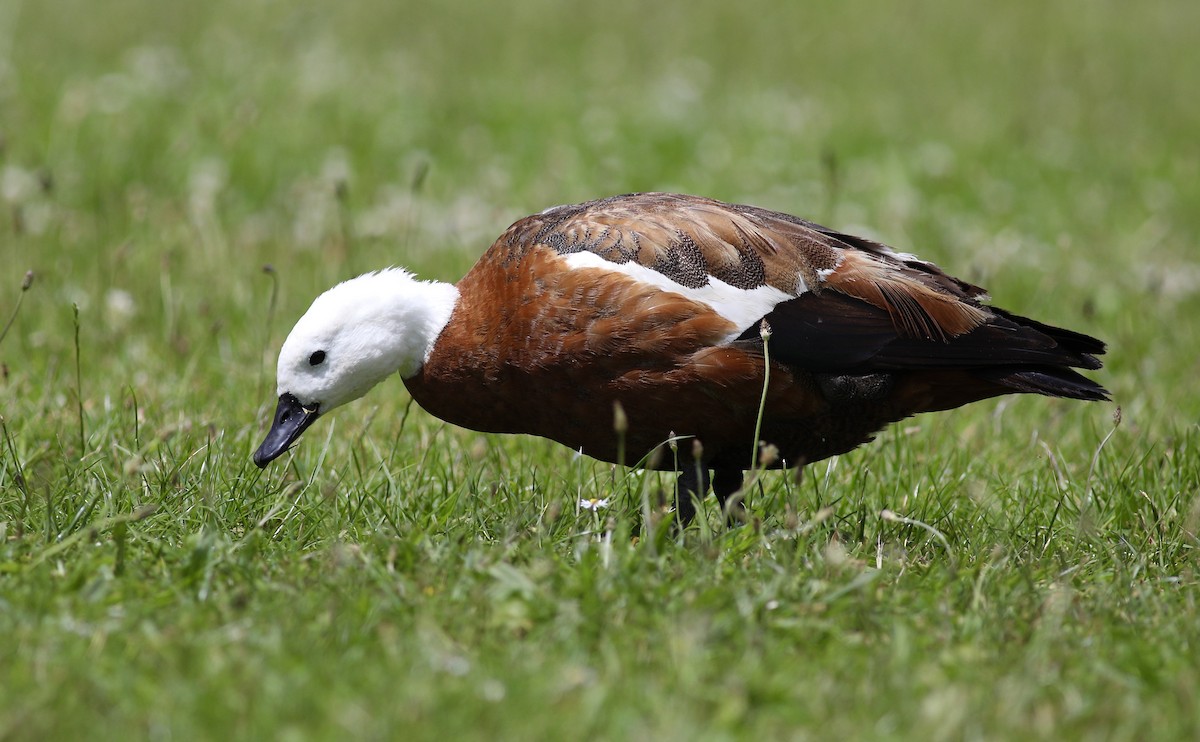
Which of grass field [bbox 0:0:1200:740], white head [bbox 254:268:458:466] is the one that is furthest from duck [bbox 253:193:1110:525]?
grass field [bbox 0:0:1200:740]

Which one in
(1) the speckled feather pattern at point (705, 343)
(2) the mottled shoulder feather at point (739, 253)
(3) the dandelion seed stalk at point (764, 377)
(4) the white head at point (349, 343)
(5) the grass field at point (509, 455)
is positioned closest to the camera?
(5) the grass field at point (509, 455)

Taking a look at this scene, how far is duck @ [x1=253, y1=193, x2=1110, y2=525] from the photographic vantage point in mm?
4086

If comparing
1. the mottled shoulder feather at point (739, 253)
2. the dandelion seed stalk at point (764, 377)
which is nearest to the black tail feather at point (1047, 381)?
the mottled shoulder feather at point (739, 253)

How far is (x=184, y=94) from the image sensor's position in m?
8.65

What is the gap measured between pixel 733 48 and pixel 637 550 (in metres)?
9.72

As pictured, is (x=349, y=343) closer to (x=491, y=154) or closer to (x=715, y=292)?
(x=715, y=292)

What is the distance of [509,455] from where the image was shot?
15.9 feet

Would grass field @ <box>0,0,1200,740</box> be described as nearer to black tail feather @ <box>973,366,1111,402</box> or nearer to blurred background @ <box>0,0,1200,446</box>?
blurred background @ <box>0,0,1200,446</box>

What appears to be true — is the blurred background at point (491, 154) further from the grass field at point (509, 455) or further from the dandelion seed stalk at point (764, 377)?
the dandelion seed stalk at point (764, 377)

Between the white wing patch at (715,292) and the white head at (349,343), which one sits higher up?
the white wing patch at (715,292)

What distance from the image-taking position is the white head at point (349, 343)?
4.31m

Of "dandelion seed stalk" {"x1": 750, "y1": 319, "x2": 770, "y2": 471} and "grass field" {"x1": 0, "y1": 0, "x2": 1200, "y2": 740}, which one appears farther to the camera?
"dandelion seed stalk" {"x1": 750, "y1": 319, "x2": 770, "y2": 471}

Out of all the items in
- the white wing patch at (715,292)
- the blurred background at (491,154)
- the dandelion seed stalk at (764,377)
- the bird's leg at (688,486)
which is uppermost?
the blurred background at (491,154)

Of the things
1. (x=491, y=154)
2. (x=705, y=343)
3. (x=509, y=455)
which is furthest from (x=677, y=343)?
(x=491, y=154)
